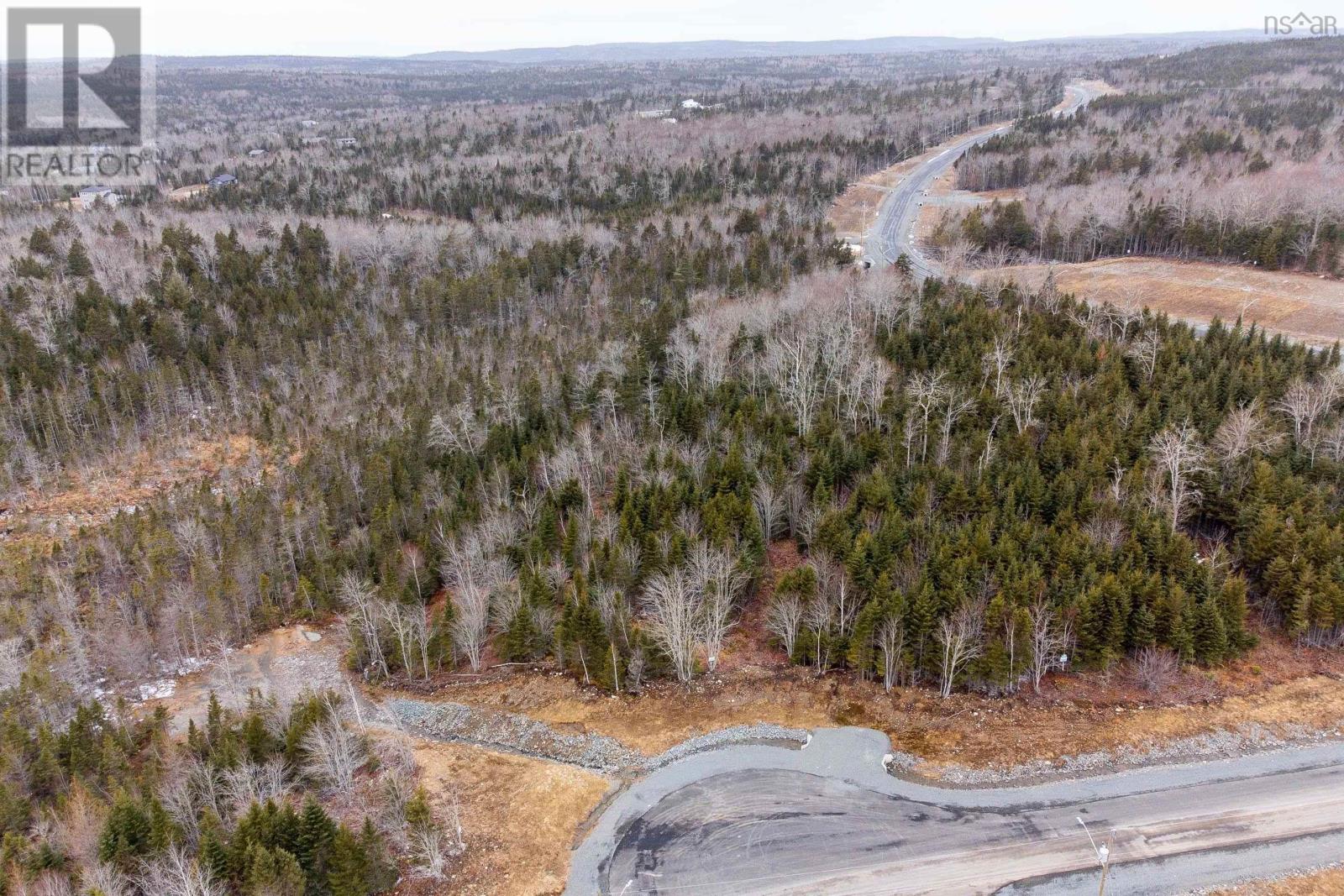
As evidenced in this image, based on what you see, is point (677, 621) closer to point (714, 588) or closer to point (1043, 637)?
point (714, 588)

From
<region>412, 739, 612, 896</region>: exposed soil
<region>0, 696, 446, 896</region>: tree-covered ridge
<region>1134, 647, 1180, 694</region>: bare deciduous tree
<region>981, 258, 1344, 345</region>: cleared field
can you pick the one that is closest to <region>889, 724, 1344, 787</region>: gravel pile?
<region>1134, 647, 1180, 694</region>: bare deciduous tree

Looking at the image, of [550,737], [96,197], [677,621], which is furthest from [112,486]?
[96,197]

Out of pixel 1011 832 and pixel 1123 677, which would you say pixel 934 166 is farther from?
pixel 1011 832

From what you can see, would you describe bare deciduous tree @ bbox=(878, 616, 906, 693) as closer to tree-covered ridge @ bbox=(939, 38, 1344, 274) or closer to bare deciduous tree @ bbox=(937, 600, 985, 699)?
bare deciduous tree @ bbox=(937, 600, 985, 699)

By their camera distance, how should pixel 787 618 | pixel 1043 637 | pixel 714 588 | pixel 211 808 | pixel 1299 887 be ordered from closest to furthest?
pixel 1299 887
pixel 211 808
pixel 1043 637
pixel 787 618
pixel 714 588

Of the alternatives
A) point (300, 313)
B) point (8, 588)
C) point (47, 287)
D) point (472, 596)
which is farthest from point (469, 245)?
point (472, 596)

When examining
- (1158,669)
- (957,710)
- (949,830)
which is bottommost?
(949,830)
